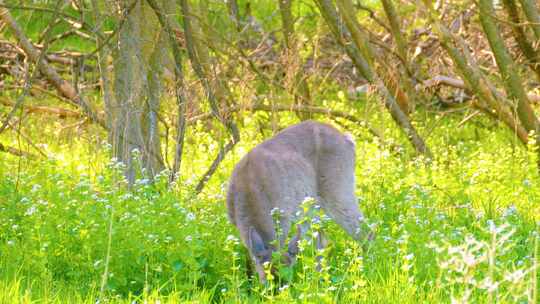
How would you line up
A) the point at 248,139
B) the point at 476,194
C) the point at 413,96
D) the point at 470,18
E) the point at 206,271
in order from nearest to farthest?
the point at 206,271 < the point at 476,194 < the point at 248,139 < the point at 413,96 < the point at 470,18

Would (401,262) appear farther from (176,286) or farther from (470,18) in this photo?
(470,18)

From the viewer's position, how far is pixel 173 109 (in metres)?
8.90

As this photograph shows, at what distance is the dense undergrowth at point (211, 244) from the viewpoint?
17.1 ft

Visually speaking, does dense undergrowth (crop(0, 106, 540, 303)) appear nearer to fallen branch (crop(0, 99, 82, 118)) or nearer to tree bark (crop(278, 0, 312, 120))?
tree bark (crop(278, 0, 312, 120))

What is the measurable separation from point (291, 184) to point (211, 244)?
2.38 ft

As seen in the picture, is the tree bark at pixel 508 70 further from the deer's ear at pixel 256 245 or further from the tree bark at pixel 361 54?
the deer's ear at pixel 256 245


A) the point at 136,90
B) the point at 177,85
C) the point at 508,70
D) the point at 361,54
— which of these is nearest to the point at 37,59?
the point at 136,90

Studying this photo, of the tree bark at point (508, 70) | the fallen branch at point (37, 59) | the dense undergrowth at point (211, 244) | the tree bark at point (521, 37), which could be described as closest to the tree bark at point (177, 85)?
the dense undergrowth at point (211, 244)

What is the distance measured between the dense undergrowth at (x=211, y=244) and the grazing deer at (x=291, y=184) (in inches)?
7.1

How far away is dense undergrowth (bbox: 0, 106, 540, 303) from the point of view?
17.1 feet

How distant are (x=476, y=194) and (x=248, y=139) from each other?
9.15 feet

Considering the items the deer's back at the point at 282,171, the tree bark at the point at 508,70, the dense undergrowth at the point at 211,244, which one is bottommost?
the dense undergrowth at the point at 211,244

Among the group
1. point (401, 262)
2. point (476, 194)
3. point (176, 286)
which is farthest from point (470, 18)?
point (176, 286)

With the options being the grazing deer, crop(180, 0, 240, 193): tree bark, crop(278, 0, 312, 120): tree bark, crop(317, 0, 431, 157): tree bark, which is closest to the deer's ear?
the grazing deer
